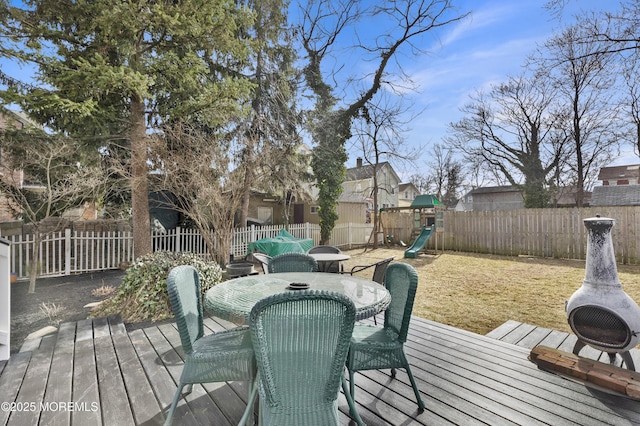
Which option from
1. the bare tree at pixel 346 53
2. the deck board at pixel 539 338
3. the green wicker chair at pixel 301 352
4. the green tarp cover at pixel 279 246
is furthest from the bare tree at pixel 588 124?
the green wicker chair at pixel 301 352

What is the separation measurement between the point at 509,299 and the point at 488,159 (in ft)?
58.1

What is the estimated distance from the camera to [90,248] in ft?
26.0

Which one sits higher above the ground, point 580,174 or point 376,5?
point 376,5

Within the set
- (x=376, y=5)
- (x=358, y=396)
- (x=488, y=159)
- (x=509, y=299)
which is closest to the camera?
(x=358, y=396)

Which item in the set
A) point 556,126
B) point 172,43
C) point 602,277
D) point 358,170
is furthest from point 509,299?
point 358,170

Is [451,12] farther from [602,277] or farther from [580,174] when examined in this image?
[580,174]

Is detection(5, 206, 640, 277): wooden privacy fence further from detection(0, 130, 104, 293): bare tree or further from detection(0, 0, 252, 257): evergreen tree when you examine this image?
detection(0, 0, 252, 257): evergreen tree

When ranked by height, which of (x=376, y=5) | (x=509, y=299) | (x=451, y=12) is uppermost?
(x=376, y=5)

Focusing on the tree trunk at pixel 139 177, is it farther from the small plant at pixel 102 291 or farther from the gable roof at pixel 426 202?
the gable roof at pixel 426 202

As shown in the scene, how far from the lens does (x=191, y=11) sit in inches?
236

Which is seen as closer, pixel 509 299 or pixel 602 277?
pixel 602 277

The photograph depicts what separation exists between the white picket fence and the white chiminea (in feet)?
28.1

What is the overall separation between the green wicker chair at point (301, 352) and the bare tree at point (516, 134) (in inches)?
751

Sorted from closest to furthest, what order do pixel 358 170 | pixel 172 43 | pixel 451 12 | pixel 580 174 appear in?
pixel 172 43
pixel 451 12
pixel 580 174
pixel 358 170
